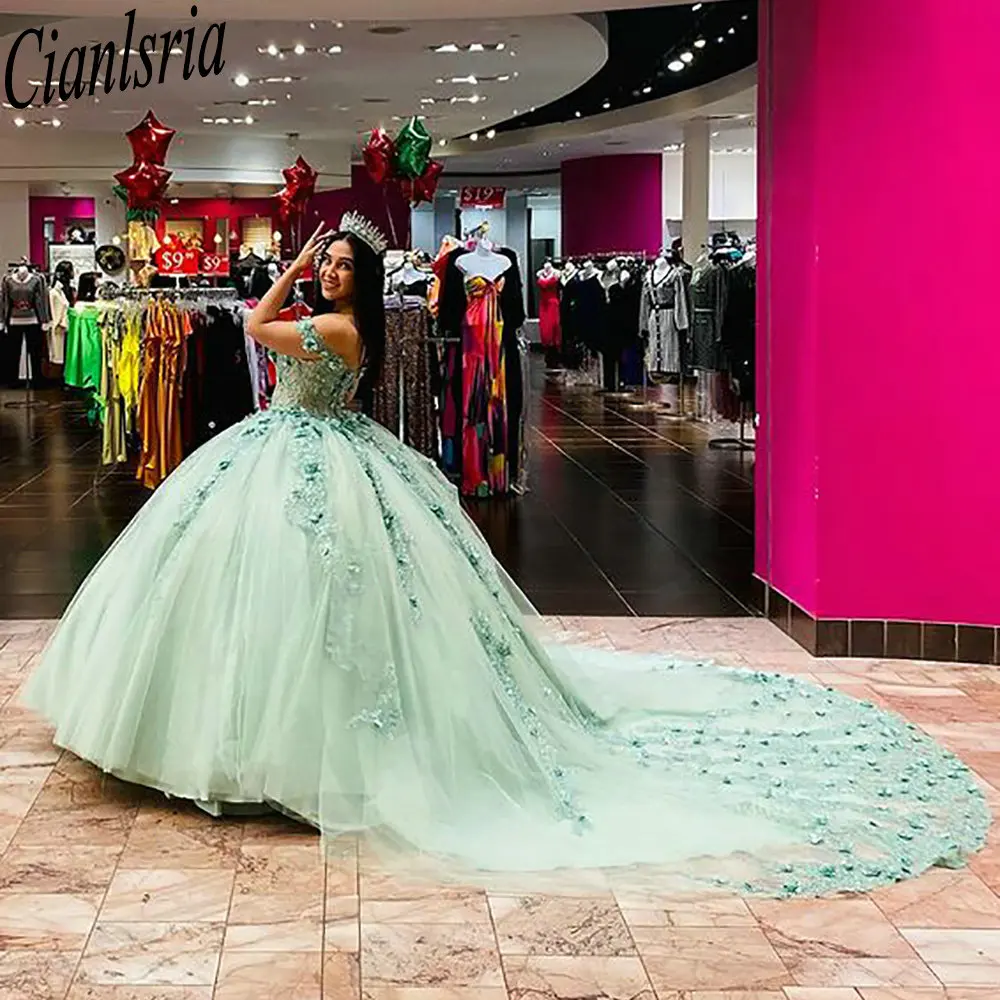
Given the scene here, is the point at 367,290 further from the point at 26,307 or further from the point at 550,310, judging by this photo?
the point at 550,310

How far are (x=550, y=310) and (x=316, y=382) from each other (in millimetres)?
16092

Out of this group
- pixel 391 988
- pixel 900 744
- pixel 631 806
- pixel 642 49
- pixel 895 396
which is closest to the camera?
pixel 391 988

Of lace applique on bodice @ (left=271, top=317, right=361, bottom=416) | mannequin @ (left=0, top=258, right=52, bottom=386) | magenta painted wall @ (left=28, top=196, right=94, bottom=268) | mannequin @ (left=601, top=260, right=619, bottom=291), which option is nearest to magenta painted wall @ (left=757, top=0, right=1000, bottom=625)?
lace applique on bodice @ (left=271, top=317, right=361, bottom=416)

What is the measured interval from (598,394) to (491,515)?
891cm

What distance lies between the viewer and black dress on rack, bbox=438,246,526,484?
30.7ft

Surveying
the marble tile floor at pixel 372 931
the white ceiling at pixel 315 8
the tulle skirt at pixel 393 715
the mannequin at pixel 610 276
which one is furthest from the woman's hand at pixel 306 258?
the mannequin at pixel 610 276

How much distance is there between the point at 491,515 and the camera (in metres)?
8.86

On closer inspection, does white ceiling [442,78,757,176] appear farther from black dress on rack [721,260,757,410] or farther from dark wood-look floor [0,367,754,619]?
dark wood-look floor [0,367,754,619]

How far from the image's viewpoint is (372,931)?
3.17m

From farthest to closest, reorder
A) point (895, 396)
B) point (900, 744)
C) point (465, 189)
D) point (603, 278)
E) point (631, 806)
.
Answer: point (465, 189) < point (603, 278) < point (895, 396) < point (900, 744) < point (631, 806)

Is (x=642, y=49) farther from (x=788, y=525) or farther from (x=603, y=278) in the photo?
(x=788, y=525)

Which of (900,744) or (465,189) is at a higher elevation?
(465,189)

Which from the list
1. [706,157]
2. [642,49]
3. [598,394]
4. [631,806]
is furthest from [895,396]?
[706,157]

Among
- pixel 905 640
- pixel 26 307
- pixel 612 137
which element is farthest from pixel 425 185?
pixel 612 137
